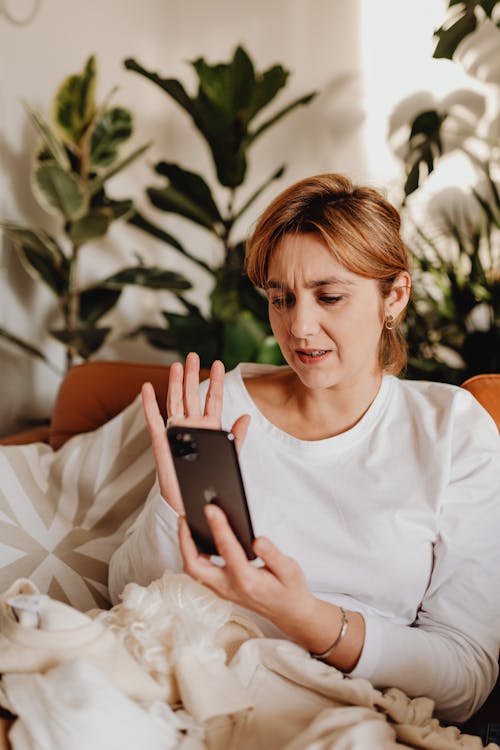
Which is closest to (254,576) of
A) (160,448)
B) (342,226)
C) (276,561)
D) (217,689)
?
(276,561)

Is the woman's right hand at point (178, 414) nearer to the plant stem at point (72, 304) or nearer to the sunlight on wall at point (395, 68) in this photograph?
the plant stem at point (72, 304)

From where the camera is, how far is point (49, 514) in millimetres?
1528

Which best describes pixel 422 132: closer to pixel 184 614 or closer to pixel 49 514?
pixel 49 514

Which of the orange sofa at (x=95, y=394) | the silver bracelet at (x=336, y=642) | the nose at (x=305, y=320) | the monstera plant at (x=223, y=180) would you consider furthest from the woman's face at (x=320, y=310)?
the monstera plant at (x=223, y=180)

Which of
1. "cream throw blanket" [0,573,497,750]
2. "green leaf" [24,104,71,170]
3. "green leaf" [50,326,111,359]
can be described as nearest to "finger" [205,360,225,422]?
"cream throw blanket" [0,573,497,750]

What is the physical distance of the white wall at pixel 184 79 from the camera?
2.67m

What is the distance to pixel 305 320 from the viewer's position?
1.21 metres

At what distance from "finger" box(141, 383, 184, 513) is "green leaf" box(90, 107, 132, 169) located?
5.23 ft

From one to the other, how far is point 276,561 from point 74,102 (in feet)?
6.59

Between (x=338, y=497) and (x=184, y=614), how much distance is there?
0.33 meters

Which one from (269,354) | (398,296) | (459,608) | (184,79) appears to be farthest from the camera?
(184,79)

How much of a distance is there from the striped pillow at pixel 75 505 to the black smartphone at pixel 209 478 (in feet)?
1.81

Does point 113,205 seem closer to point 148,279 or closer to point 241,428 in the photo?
point 148,279

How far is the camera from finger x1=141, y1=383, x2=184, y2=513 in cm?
117
